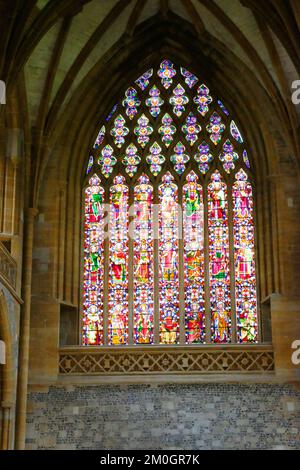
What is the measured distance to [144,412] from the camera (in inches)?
809

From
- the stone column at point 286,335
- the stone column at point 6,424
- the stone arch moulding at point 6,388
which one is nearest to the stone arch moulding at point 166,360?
the stone column at point 286,335

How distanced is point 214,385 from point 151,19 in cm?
898

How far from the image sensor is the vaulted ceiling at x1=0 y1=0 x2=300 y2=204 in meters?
19.8

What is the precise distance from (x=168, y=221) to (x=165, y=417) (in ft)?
15.7

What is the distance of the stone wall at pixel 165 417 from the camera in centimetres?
2023

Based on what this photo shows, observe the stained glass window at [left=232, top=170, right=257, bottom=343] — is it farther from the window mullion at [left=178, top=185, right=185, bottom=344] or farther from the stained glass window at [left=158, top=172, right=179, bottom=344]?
the stained glass window at [left=158, top=172, right=179, bottom=344]

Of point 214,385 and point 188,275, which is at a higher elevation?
A: point 188,275

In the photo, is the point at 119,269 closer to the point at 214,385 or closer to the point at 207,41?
the point at 214,385

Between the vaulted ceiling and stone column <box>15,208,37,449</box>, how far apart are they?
4.87 feet

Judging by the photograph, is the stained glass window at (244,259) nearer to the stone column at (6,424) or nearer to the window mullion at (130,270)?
the window mullion at (130,270)

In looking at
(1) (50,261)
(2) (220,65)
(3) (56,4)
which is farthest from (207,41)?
(1) (50,261)
